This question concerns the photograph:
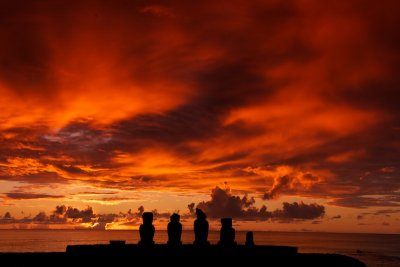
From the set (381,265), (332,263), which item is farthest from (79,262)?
(381,265)

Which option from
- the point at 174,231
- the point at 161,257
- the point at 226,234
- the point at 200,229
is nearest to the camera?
the point at 161,257

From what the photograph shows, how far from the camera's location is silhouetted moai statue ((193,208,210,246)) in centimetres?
3151

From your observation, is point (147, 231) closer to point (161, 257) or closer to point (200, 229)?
point (200, 229)

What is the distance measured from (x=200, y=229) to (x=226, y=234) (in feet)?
6.46

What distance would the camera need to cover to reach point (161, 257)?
28.3m

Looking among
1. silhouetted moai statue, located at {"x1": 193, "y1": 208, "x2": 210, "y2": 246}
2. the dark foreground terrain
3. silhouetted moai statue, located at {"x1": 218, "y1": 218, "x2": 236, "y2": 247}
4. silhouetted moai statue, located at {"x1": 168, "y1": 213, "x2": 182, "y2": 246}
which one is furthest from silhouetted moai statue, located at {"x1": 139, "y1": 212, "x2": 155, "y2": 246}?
silhouetted moai statue, located at {"x1": 218, "y1": 218, "x2": 236, "y2": 247}

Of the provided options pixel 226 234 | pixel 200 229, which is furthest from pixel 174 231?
pixel 226 234

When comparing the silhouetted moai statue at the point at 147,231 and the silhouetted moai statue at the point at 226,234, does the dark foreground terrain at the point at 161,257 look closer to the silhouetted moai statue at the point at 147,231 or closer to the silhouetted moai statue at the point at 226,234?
the silhouetted moai statue at the point at 147,231

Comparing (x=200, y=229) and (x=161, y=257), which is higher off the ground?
(x=200, y=229)

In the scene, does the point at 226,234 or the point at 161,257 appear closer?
the point at 161,257

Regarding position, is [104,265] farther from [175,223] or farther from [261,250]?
[261,250]

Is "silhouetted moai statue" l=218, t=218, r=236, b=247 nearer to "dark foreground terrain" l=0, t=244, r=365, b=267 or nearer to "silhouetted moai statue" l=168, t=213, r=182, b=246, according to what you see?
"dark foreground terrain" l=0, t=244, r=365, b=267

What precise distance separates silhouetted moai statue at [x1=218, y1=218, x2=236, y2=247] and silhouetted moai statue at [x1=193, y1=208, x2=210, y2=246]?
107 cm

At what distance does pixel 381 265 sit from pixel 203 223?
10518 centimetres
